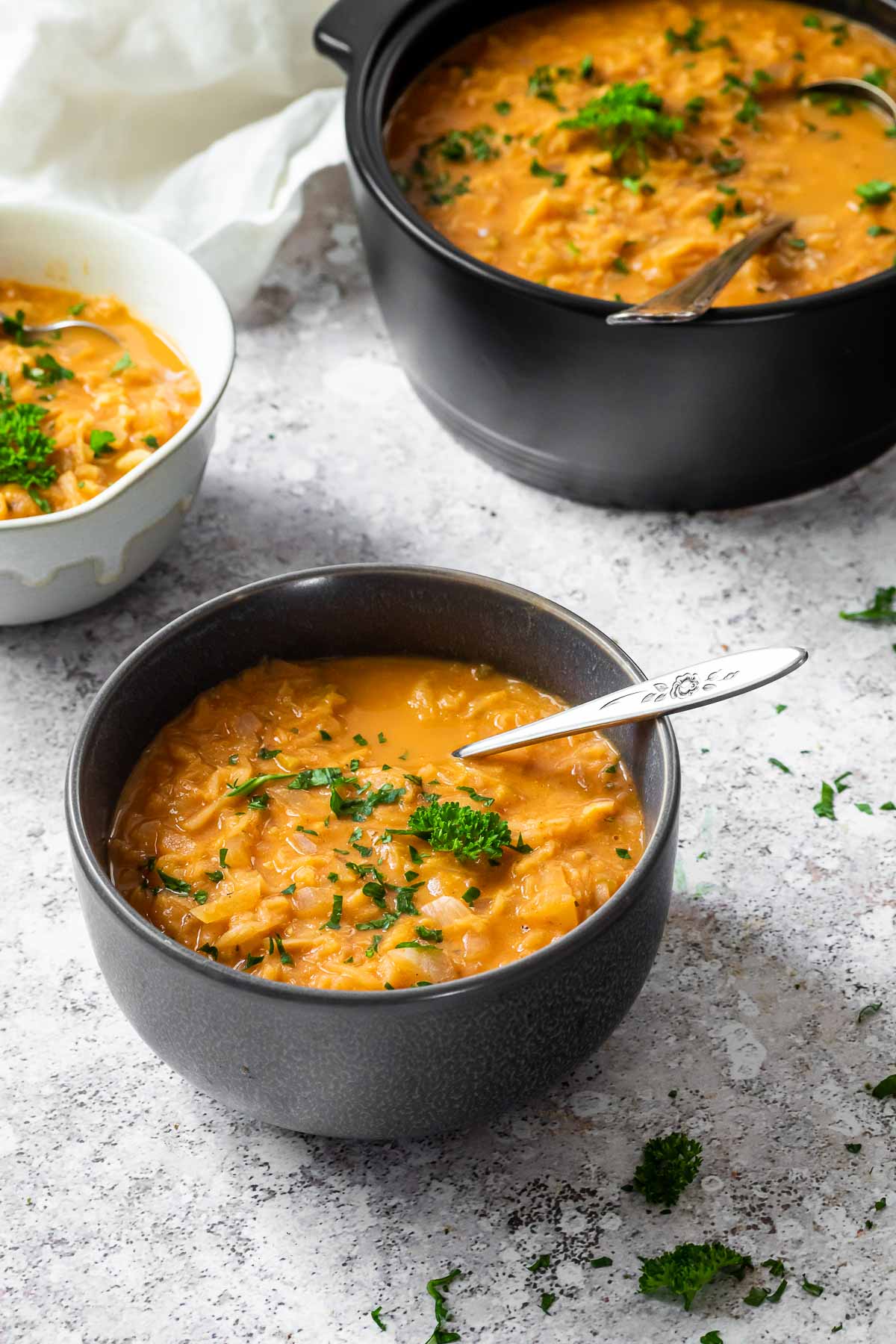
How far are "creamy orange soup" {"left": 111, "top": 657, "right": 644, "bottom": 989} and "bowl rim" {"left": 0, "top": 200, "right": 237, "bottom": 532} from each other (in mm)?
437

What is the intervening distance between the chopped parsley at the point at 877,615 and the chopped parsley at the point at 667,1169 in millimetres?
1219

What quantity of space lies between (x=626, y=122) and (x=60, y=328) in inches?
50.8

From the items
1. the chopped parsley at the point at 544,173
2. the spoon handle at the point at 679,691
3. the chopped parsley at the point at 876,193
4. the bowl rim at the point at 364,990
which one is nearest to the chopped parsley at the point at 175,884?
the bowl rim at the point at 364,990

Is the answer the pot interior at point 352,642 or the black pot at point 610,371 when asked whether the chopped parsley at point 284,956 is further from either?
the black pot at point 610,371

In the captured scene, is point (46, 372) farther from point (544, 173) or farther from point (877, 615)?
point (877, 615)

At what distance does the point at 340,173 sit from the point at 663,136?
991mm

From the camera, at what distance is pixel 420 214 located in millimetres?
3344

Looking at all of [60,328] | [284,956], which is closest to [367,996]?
[284,956]

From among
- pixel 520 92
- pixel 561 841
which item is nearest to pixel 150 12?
pixel 520 92

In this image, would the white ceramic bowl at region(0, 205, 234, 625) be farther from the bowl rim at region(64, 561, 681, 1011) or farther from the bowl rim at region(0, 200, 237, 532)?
the bowl rim at region(64, 561, 681, 1011)

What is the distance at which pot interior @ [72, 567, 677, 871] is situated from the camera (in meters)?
2.34

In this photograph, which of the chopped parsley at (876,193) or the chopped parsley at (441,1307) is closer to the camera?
the chopped parsley at (441,1307)

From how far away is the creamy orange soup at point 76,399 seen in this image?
9.42 feet

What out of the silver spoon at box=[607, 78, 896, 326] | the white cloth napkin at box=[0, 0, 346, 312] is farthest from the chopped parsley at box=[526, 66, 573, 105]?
the silver spoon at box=[607, 78, 896, 326]
